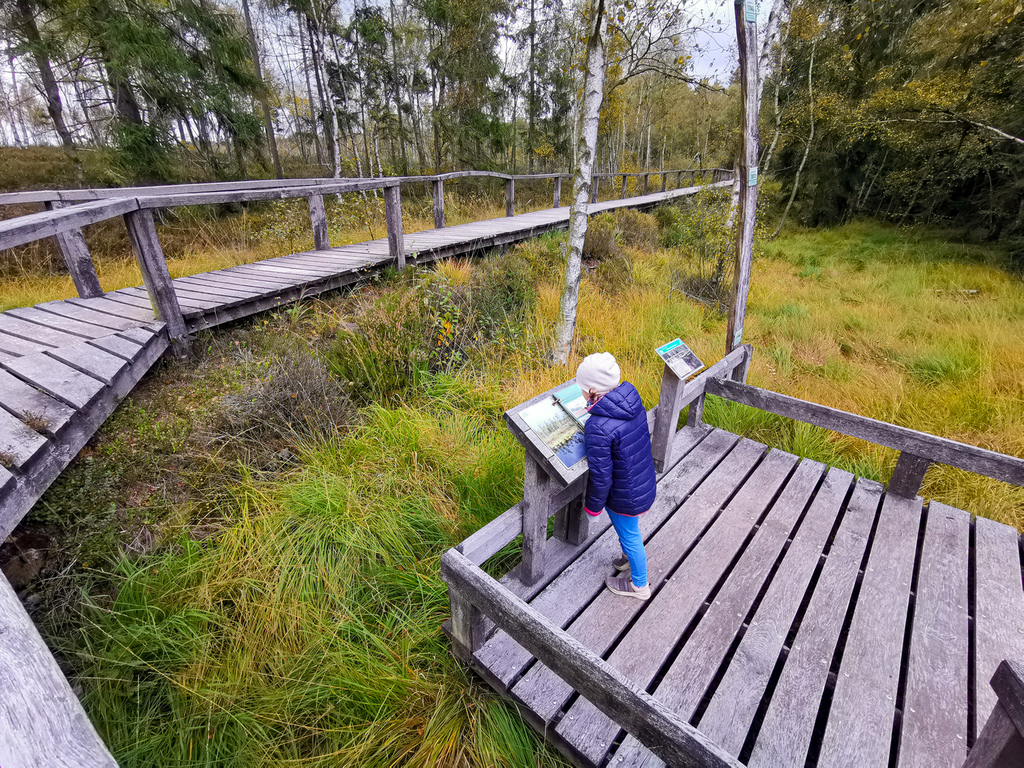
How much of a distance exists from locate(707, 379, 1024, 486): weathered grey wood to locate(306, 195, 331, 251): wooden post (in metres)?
5.93

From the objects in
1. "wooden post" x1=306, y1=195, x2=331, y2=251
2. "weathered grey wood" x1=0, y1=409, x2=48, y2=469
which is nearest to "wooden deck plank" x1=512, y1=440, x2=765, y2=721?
"weathered grey wood" x1=0, y1=409, x2=48, y2=469

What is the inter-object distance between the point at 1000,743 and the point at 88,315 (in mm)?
5766

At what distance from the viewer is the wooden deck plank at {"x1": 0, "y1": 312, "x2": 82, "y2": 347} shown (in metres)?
3.34

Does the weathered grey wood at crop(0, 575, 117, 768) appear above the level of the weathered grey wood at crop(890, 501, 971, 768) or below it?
above

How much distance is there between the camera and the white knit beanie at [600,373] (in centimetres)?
175

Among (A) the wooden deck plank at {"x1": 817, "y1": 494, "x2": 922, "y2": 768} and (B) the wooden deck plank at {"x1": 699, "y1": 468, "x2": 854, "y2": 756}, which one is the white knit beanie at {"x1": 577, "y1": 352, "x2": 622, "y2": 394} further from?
(A) the wooden deck plank at {"x1": 817, "y1": 494, "x2": 922, "y2": 768}

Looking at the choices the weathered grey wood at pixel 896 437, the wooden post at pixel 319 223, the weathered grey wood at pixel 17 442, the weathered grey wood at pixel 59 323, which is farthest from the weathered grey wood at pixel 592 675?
the wooden post at pixel 319 223

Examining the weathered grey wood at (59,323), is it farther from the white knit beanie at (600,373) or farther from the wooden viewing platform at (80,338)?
the white knit beanie at (600,373)

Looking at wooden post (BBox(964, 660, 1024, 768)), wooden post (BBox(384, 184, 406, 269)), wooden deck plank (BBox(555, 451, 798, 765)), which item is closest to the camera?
wooden post (BBox(964, 660, 1024, 768))

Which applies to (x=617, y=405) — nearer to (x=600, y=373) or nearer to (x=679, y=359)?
(x=600, y=373)

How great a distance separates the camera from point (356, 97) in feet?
52.2

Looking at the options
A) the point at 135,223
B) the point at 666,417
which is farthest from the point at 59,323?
the point at 666,417

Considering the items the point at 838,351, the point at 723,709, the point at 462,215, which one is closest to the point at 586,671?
the point at 723,709

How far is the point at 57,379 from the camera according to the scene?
2.76 meters
